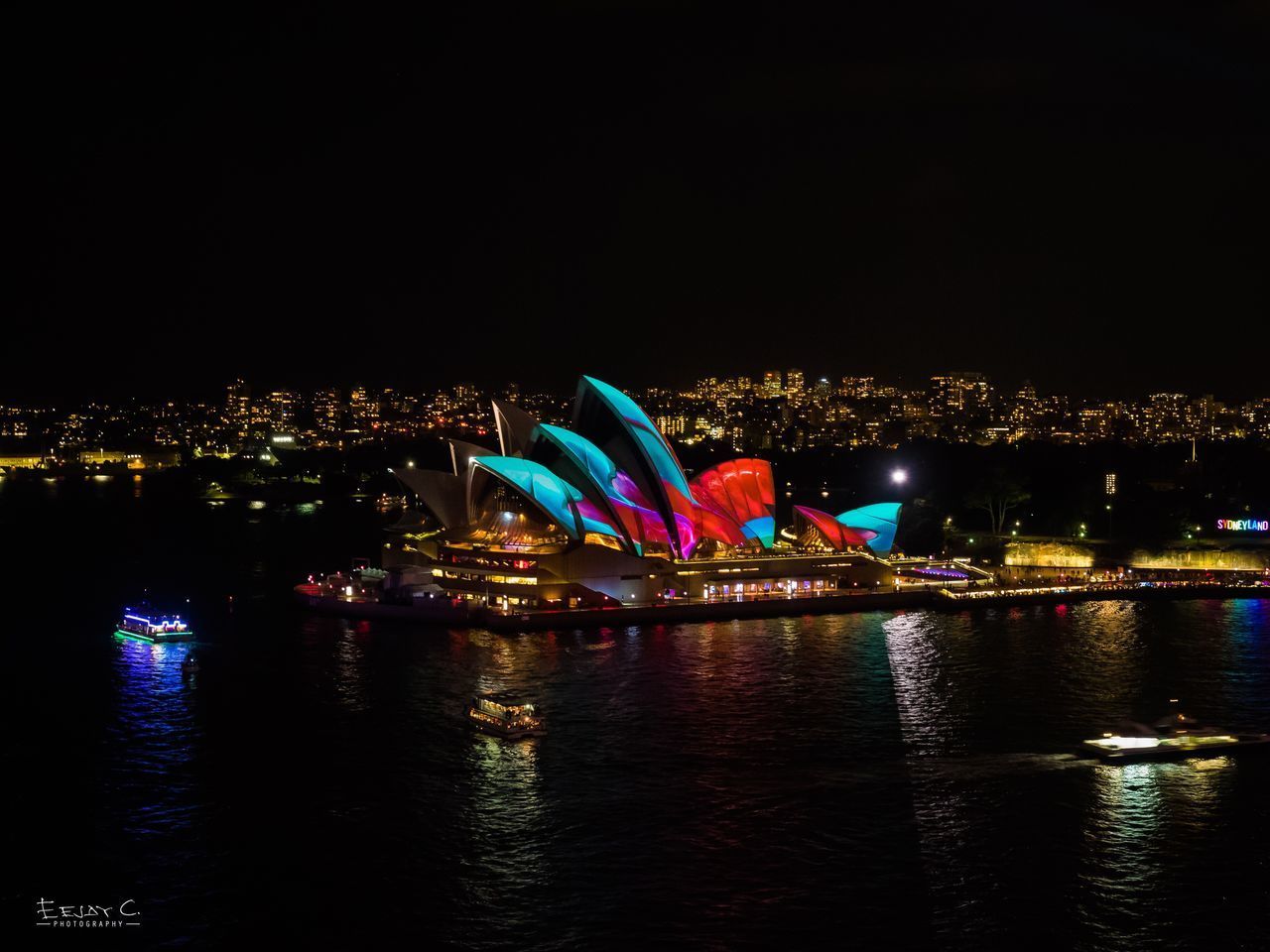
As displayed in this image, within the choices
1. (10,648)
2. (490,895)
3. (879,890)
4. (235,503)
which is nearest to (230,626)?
(10,648)

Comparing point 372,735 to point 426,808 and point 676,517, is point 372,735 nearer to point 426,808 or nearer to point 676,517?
point 426,808

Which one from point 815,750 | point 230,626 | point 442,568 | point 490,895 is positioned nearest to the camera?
point 490,895

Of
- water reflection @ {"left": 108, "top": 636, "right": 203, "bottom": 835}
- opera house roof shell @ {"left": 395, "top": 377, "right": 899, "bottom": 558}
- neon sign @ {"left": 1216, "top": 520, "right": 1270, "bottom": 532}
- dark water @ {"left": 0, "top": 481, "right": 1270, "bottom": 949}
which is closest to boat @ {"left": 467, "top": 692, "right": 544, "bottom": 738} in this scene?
dark water @ {"left": 0, "top": 481, "right": 1270, "bottom": 949}

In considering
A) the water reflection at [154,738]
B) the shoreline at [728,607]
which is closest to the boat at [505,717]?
the water reflection at [154,738]

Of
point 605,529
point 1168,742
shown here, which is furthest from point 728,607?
point 1168,742

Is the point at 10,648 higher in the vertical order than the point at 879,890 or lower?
higher
